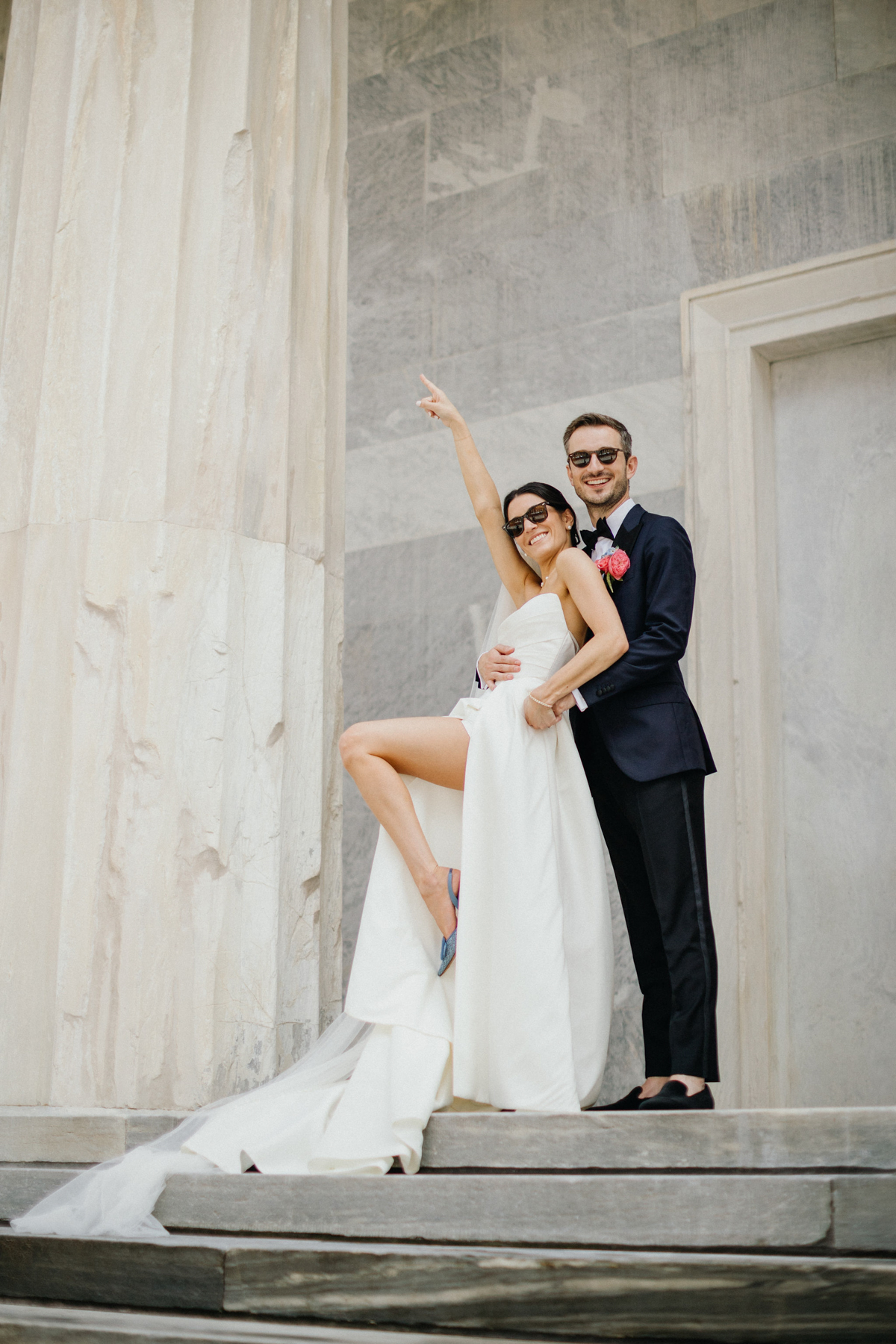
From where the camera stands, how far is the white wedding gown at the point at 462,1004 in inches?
125

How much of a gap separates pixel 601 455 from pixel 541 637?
0.65 meters

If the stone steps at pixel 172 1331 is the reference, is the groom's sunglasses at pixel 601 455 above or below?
above

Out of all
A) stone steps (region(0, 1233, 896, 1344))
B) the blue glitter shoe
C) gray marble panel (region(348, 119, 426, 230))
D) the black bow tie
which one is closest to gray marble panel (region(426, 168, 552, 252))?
gray marble panel (region(348, 119, 426, 230))

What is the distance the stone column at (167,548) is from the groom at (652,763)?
840mm

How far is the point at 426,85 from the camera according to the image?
7.30 metres

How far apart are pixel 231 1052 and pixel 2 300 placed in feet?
8.53

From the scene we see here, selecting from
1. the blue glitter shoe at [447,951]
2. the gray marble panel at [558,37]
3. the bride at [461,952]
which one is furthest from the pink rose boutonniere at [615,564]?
the gray marble panel at [558,37]

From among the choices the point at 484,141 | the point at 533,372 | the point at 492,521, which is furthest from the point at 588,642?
the point at 484,141

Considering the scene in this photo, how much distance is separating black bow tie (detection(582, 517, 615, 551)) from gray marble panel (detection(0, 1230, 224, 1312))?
2601 millimetres

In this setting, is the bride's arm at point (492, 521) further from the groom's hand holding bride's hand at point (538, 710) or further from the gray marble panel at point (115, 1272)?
the gray marble panel at point (115, 1272)

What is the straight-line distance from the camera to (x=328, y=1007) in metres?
4.06

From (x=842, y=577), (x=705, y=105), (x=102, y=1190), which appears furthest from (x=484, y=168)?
(x=102, y=1190)

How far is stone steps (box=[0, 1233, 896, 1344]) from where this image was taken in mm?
2082

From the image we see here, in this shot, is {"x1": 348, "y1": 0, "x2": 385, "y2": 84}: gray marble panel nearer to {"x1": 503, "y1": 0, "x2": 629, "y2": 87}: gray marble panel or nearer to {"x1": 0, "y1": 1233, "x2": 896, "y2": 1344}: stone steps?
{"x1": 503, "y1": 0, "x2": 629, "y2": 87}: gray marble panel
